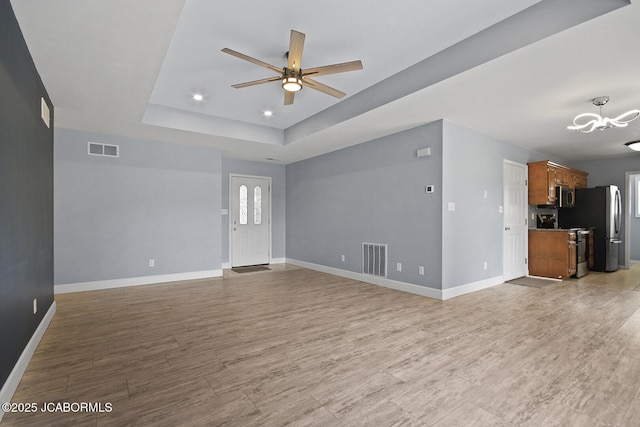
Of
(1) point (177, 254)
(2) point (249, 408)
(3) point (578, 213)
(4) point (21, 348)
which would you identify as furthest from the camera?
(3) point (578, 213)

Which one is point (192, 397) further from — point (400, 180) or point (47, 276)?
point (400, 180)

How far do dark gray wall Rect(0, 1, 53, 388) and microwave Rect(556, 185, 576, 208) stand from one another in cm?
816

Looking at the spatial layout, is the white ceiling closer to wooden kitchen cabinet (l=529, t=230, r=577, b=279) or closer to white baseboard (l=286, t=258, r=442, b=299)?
wooden kitchen cabinet (l=529, t=230, r=577, b=279)

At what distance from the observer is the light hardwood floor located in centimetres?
188

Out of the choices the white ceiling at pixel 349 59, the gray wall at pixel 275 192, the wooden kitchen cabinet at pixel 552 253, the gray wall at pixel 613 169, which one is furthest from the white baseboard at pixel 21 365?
the gray wall at pixel 613 169

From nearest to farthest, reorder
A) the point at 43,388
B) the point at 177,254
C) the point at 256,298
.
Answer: the point at 43,388
the point at 256,298
the point at 177,254

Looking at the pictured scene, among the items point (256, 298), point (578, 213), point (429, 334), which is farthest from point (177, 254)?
point (578, 213)

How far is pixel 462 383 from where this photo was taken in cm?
220

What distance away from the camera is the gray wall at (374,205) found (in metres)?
4.61

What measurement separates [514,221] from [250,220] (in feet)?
18.2

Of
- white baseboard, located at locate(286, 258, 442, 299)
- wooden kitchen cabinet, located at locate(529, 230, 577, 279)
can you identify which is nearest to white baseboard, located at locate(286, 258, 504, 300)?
white baseboard, located at locate(286, 258, 442, 299)

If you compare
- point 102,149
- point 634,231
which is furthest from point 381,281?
point 634,231

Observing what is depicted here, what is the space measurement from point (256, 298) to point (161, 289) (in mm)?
1744

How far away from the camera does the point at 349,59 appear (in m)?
3.30
